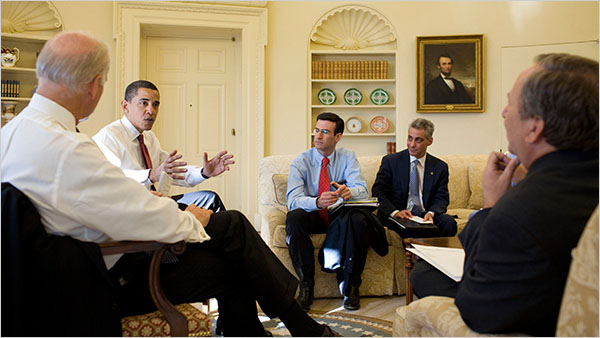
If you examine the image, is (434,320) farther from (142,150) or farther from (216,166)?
(142,150)

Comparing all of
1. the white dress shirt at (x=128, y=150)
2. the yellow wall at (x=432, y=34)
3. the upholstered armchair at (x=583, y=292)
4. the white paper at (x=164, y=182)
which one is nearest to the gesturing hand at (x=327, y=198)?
the white dress shirt at (x=128, y=150)

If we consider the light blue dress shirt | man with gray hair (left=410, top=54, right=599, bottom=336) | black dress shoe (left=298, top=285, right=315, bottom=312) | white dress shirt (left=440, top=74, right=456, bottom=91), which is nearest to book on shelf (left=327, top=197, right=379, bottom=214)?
the light blue dress shirt

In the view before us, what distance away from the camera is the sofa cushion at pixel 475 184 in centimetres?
385

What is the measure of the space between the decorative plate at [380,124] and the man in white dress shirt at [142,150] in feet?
11.6

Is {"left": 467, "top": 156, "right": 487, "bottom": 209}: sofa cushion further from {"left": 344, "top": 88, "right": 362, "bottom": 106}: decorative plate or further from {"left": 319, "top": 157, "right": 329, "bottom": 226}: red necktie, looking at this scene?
{"left": 344, "top": 88, "right": 362, "bottom": 106}: decorative plate

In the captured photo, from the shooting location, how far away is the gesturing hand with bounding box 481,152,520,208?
137 cm

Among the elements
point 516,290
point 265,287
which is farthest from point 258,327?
point 516,290

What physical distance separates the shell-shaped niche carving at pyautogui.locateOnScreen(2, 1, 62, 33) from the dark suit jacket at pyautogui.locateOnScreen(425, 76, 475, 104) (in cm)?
433

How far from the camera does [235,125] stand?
6148mm

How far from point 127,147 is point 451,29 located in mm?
4494

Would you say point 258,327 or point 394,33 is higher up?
point 394,33

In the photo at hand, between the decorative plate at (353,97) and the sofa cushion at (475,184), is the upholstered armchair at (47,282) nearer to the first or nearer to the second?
the sofa cushion at (475,184)

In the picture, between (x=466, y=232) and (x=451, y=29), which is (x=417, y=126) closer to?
(x=466, y=232)

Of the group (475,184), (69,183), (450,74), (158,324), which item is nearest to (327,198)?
(475,184)
